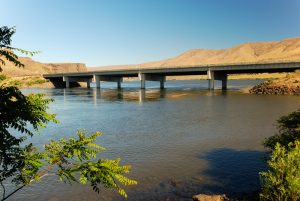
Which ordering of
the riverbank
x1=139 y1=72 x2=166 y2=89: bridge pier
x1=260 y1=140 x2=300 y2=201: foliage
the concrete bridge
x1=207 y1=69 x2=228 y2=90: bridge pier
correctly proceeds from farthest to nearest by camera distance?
x1=139 y1=72 x2=166 y2=89: bridge pier → x1=207 y1=69 x2=228 y2=90: bridge pier → the concrete bridge → the riverbank → x1=260 y1=140 x2=300 y2=201: foliage

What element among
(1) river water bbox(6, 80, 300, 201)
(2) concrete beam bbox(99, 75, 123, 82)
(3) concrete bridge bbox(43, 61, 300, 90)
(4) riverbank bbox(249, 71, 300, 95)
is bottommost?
(1) river water bbox(6, 80, 300, 201)

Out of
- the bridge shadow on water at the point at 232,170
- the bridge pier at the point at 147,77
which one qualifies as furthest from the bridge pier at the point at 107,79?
the bridge shadow on water at the point at 232,170

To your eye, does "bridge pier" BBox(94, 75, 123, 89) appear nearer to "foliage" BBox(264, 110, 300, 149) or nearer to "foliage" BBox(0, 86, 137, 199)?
"foliage" BBox(264, 110, 300, 149)

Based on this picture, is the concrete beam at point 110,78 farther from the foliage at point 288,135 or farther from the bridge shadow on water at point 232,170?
the foliage at point 288,135

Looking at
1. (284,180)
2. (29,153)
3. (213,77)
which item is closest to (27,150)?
(29,153)

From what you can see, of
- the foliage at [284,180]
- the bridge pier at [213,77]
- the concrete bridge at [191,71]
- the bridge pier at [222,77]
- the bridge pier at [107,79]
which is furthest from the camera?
the bridge pier at [107,79]

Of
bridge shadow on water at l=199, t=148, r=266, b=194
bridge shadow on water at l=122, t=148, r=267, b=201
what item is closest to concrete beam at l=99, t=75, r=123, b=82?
bridge shadow on water at l=199, t=148, r=266, b=194

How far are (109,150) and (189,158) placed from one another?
24.2ft

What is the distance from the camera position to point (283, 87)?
88312mm

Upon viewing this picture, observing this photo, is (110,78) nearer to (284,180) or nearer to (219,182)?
(219,182)

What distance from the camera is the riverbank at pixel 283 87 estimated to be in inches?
3351

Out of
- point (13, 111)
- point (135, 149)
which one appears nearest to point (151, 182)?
point (135, 149)

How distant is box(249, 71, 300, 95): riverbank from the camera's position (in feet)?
279

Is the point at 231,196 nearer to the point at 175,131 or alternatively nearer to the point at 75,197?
the point at 75,197
